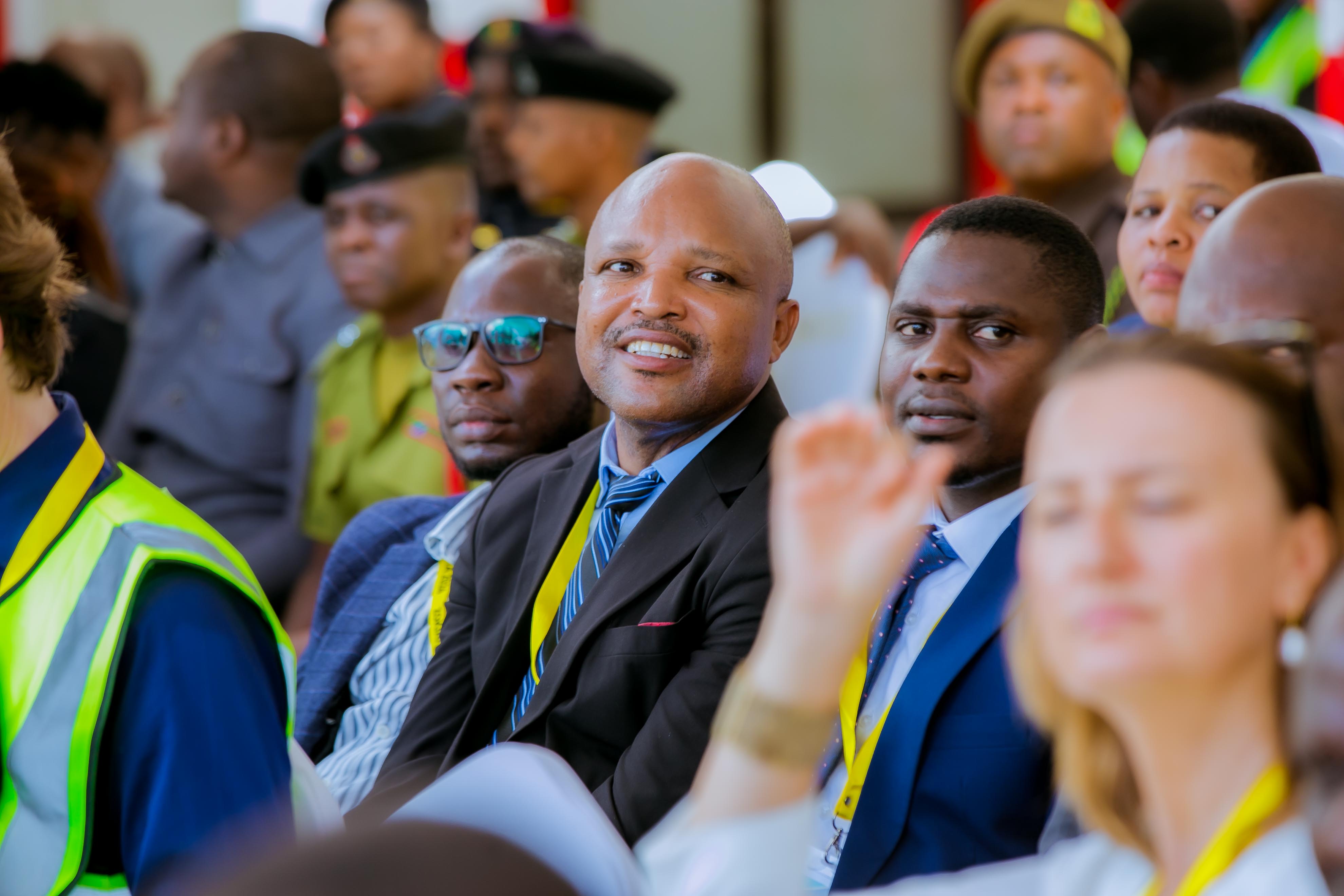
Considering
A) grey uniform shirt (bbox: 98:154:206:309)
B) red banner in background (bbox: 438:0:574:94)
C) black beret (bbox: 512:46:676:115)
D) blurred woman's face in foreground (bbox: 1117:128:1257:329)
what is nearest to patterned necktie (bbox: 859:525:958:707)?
blurred woman's face in foreground (bbox: 1117:128:1257:329)

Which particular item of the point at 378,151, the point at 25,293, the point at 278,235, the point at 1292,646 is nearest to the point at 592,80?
the point at 378,151

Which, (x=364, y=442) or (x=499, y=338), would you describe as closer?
(x=499, y=338)

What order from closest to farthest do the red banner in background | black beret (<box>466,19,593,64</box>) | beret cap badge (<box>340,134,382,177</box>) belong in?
1. beret cap badge (<box>340,134,382,177</box>)
2. black beret (<box>466,19,593,64</box>)
3. the red banner in background

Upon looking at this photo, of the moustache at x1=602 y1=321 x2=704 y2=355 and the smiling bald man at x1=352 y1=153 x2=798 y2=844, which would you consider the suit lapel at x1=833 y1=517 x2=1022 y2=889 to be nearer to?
the smiling bald man at x1=352 y1=153 x2=798 y2=844

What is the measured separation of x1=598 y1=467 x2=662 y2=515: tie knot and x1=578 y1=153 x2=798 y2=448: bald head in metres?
0.06

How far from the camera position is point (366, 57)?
4.24 metres

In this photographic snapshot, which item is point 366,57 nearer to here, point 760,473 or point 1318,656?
point 760,473

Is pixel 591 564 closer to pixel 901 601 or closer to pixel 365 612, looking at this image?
pixel 901 601

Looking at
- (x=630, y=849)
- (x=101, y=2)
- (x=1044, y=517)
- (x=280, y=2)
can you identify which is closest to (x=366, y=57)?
(x=280, y=2)

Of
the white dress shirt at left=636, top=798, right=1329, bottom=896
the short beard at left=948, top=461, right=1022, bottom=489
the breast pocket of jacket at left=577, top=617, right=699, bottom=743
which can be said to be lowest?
the breast pocket of jacket at left=577, top=617, right=699, bottom=743

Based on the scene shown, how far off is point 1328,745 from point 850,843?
0.70 meters

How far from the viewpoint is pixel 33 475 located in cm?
148

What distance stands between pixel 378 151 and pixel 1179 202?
1.75 metres

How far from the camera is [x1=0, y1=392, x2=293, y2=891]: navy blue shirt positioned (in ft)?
4.49
